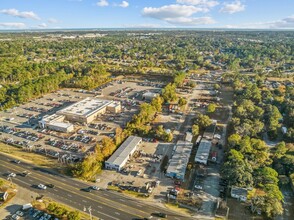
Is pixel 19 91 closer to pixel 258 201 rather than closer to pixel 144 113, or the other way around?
pixel 144 113

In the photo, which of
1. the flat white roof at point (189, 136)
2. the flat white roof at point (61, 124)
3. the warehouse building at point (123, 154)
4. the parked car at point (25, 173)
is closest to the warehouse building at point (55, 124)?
Result: the flat white roof at point (61, 124)

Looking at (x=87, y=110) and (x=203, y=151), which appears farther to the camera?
(x=87, y=110)

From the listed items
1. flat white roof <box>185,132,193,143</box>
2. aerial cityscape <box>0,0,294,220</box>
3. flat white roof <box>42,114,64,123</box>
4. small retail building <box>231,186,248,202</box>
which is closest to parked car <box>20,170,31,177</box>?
aerial cityscape <box>0,0,294,220</box>

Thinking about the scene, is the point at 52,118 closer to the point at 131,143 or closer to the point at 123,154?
the point at 131,143

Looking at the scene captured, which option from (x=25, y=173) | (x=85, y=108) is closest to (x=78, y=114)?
(x=85, y=108)

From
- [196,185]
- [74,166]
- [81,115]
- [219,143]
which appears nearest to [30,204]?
[74,166]
